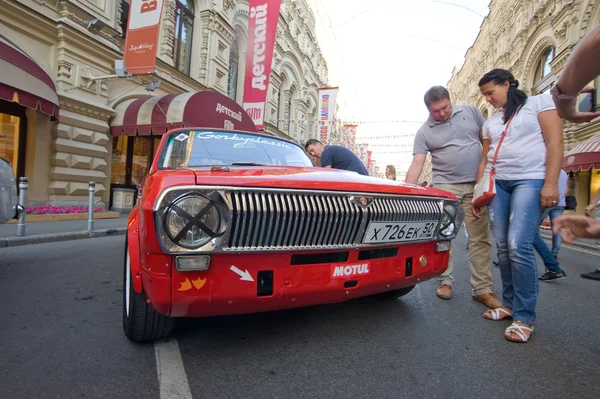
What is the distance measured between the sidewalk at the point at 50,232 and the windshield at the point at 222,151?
3.99 metres

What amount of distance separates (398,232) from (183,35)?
14147 millimetres

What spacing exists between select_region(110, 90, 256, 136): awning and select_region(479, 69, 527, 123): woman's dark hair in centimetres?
774

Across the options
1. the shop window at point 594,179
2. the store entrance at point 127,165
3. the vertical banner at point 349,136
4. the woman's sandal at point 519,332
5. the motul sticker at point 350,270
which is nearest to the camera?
the motul sticker at point 350,270

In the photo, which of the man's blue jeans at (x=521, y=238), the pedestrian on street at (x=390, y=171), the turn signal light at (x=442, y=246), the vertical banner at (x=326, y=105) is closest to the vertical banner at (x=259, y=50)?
the pedestrian on street at (x=390, y=171)

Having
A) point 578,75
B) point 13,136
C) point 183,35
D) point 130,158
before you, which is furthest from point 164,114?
point 578,75

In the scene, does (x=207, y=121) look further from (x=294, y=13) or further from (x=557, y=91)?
(x=294, y=13)

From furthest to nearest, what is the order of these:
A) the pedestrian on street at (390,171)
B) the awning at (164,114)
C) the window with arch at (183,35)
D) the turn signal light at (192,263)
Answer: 1. the window with arch at (183,35)
2. the awning at (164,114)
3. the pedestrian on street at (390,171)
4. the turn signal light at (192,263)

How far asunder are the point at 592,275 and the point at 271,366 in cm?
460

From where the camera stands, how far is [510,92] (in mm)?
2514

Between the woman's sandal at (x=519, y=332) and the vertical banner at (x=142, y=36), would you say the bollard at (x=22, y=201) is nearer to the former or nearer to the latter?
the vertical banner at (x=142, y=36)

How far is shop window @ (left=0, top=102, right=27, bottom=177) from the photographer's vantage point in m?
7.73

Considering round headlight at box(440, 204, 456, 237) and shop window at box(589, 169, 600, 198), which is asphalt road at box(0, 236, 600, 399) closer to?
round headlight at box(440, 204, 456, 237)

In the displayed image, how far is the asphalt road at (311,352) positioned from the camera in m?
1.52

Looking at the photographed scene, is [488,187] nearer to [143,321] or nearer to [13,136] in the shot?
[143,321]
